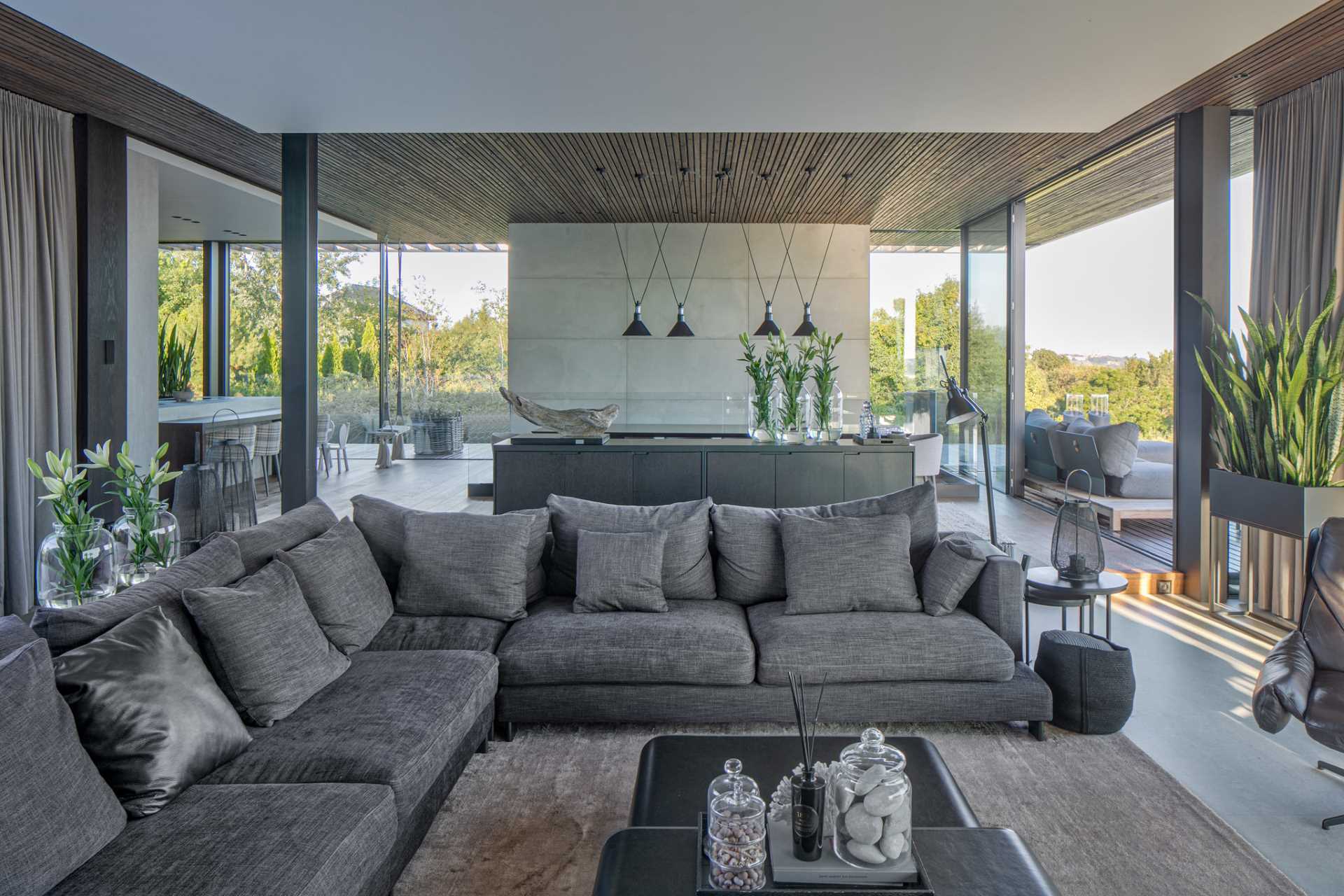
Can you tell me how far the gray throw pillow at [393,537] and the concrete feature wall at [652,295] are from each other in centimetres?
513

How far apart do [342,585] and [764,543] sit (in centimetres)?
176

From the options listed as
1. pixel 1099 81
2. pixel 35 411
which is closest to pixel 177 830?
pixel 35 411

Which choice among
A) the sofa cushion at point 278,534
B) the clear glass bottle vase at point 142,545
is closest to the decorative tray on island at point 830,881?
the sofa cushion at point 278,534

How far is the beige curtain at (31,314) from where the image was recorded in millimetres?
4785

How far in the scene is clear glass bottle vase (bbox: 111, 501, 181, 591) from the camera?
266 cm

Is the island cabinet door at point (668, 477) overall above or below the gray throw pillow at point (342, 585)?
above

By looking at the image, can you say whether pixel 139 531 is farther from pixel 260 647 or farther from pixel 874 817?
pixel 874 817

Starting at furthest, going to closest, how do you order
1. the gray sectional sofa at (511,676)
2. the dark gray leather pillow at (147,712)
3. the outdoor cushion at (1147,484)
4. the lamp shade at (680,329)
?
the lamp shade at (680,329), the outdoor cushion at (1147,484), the gray sectional sofa at (511,676), the dark gray leather pillow at (147,712)

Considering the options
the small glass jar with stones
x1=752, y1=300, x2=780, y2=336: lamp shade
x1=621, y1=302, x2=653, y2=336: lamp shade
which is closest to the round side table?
the small glass jar with stones

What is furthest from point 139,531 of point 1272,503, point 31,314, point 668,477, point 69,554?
point 1272,503

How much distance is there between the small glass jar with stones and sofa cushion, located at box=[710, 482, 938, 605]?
6.33ft

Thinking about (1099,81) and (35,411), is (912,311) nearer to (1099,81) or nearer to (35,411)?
(1099,81)

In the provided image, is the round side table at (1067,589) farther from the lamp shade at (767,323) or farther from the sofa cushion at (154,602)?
the lamp shade at (767,323)

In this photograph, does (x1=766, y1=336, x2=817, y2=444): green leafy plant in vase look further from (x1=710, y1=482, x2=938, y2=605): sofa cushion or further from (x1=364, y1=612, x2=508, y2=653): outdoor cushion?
(x1=364, y1=612, x2=508, y2=653): outdoor cushion
